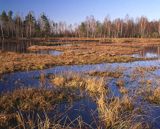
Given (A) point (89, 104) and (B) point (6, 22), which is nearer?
(A) point (89, 104)

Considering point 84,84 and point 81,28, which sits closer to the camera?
point 84,84

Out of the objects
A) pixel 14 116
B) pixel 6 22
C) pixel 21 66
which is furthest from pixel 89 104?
pixel 6 22

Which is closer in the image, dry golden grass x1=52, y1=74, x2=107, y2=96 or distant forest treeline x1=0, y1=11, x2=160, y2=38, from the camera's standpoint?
dry golden grass x1=52, y1=74, x2=107, y2=96

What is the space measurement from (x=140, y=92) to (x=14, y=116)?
6574 millimetres

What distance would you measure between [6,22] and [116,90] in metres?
88.9

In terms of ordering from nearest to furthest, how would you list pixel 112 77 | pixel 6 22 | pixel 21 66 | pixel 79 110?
pixel 79 110, pixel 112 77, pixel 21 66, pixel 6 22

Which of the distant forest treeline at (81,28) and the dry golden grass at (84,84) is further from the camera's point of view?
the distant forest treeline at (81,28)

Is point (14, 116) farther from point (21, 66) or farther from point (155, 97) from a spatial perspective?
point (21, 66)

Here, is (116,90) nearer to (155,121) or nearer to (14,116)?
(155,121)

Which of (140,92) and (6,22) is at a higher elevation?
(6,22)

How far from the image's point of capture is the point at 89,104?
11250 mm

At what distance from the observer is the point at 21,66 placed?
22.6 meters

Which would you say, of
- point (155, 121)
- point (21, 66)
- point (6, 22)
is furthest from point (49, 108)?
point (6, 22)

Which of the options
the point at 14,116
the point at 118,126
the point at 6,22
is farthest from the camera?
the point at 6,22
